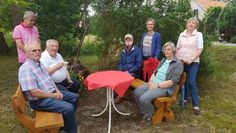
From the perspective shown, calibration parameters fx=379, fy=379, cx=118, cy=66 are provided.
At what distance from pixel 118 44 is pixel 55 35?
3.33 meters

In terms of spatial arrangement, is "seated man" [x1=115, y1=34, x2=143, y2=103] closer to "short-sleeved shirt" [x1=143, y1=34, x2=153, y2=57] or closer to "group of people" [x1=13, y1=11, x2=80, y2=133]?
"short-sleeved shirt" [x1=143, y1=34, x2=153, y2=57]

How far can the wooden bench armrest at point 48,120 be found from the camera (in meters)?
4.85

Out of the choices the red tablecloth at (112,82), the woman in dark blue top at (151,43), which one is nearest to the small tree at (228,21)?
the woman in dark blue top at (151,43)

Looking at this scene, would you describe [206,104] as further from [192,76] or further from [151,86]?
[151,86]

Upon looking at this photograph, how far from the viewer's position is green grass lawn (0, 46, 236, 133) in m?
6.46

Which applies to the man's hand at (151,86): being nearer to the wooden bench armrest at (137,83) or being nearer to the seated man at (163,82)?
the seated man at (163,82)

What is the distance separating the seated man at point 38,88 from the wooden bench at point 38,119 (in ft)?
0.33

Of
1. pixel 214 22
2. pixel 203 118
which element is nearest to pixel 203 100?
pixel 203 118

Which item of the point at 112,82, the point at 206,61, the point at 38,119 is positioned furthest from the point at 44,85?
the point at 206,61

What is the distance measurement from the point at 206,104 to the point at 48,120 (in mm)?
3884

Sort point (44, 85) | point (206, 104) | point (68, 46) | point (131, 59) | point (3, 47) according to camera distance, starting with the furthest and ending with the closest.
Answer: point (3, 47) < point (68, 46) < point (206, 104) < point (131, 59) < point (44, 85)

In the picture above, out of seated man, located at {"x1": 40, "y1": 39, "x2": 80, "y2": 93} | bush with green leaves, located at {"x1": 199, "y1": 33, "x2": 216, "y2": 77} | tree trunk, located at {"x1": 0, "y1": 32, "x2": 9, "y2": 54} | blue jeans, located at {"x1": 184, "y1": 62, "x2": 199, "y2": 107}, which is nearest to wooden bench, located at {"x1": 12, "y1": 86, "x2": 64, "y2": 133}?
seated man, located at {"x1": 40, "y1": 39, "x2": 80, "y2": 93}

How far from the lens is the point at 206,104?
305 inches

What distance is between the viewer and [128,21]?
927 cm
